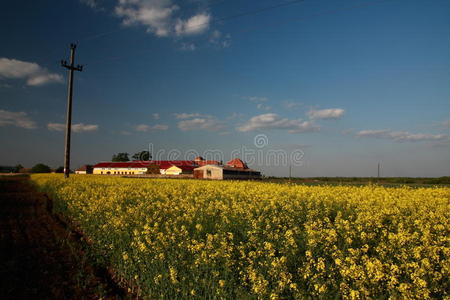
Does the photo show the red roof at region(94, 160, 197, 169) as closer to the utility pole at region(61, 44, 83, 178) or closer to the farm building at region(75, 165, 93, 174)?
the farm building at region(75, 165, 93, 174)

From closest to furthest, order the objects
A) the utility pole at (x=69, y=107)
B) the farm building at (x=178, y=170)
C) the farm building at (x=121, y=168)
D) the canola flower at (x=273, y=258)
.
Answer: the canola flower at (x=273, y=258) → the utility pole at (x=69, y=107) → the farm building at (x=178, y=170) → the farm building at (x=121, y=168)

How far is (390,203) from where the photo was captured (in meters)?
10.4

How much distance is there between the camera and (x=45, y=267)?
259 inches

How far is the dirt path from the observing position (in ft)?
18.1

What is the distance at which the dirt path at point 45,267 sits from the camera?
18.1 ft

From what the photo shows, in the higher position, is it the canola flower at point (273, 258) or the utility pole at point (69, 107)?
the utility pole at point (69, 107)

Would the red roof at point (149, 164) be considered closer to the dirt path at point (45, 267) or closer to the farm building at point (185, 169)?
the farm building at point (185, 169)

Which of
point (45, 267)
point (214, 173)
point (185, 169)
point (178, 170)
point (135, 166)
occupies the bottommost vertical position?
point (45, 267)

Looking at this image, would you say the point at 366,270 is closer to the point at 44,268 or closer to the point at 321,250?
the point at 321,250

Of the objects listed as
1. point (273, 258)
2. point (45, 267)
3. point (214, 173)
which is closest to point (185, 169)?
point (214, 173)

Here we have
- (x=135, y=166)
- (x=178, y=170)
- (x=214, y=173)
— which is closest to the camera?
→ (x=214, y=173)

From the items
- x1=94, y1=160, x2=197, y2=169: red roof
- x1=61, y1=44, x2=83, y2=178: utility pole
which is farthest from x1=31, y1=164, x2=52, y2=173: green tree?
x1=61, y1=44, x2=83, y2=178: utility pole

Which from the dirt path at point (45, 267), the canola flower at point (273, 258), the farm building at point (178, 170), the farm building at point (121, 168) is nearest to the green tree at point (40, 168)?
the farm building at point (121, 168)

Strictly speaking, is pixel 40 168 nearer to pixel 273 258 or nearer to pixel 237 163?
pixel 237 163
